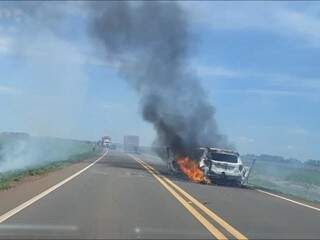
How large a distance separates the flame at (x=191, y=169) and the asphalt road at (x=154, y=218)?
11347 mm

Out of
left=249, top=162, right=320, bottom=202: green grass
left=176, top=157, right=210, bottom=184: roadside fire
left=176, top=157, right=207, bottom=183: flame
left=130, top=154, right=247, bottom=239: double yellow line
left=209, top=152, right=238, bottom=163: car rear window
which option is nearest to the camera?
left=130, top=154, right=247, bottom=239: double yellow line

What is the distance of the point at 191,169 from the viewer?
36.8 metres

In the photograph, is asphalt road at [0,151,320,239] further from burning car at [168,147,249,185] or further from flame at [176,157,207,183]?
flame at [176,157,207,183]

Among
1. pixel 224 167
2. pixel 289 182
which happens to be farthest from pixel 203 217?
pixel 289 182

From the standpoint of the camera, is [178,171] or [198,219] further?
[178,171]

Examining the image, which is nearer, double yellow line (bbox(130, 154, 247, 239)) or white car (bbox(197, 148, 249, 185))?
double yellow line (bbox(130, 154, 247, 239))

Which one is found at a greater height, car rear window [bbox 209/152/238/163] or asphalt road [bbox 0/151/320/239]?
car rear window [bbox 209/152/238/163]

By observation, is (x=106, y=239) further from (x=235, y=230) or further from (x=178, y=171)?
(x=178, y=171)

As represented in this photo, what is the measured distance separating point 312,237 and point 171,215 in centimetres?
354

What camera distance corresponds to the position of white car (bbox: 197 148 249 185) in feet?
101

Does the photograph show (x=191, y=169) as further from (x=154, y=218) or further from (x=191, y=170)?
(x=154, y=218)

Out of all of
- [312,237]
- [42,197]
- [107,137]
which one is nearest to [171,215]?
[312,237]

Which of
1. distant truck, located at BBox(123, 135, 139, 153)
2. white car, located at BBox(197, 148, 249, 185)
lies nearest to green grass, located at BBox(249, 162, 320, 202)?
white car, located at BBox(197, 148, 249, 185)

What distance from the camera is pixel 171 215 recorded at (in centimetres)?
1441
